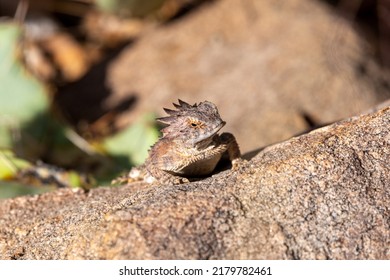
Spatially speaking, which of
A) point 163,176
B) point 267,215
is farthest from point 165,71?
point 267,215

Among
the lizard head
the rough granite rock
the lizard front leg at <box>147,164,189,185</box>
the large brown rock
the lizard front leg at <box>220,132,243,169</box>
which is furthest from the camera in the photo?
the large brown rock

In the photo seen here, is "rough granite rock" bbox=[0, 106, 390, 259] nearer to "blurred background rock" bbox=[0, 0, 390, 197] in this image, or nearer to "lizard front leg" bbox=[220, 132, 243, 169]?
"lizard front leg" bbox=[220, 132, 243, 169]

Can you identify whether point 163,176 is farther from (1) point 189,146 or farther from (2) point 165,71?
(2) point 165,71

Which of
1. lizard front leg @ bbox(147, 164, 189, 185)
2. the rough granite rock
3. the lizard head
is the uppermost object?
the lizard head

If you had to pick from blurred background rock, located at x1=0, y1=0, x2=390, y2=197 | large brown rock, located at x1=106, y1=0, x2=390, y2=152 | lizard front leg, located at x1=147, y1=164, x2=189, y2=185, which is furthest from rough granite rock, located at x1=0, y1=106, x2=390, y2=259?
large brown rock, located at x1=106, y1=0, x2=390, y2=152

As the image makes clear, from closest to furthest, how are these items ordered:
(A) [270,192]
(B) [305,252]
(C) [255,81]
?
(B) [305,252] → (A) [270,192] → (C) [255,81]

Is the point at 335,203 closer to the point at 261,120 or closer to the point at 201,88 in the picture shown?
the point at 261,120

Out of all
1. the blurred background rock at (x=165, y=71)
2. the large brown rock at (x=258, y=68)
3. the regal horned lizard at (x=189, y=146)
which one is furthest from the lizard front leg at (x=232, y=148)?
the large brown rock at (x=258, y=68)
